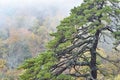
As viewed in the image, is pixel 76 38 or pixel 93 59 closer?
pixel 76 38

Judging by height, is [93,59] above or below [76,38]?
below

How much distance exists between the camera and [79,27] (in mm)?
12430

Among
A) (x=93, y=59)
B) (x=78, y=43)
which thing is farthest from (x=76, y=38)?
(x=93, y=59)

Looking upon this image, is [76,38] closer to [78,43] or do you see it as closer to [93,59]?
[78,43]

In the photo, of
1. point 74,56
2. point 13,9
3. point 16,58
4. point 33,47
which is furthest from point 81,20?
point 13,9

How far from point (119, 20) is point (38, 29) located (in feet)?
319

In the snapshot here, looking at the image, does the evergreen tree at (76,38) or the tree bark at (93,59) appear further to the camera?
the tree bark at (93,59)

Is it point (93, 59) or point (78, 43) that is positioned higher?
point (78, 43)

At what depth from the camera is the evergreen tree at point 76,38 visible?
12148 mm

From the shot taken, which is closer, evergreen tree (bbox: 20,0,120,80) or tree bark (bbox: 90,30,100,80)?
evergreen tree (bbox: 20,0,120,80)

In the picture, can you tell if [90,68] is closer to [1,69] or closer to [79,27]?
[79,27]

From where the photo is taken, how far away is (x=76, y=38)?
12.8 metres

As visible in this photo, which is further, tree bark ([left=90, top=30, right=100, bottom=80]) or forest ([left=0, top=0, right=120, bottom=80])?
tree bark ([left=90, top=30, right=100, bottom=80])

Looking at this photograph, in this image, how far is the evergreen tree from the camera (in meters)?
12.1
